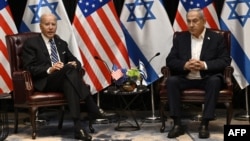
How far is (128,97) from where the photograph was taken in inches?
265

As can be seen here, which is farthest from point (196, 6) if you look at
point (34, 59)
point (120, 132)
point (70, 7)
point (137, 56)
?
point (34, 59)

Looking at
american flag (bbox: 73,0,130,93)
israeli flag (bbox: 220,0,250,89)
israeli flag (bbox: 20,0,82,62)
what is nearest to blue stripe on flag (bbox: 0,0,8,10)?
israeli flag (bbox: 20,0,82,62)

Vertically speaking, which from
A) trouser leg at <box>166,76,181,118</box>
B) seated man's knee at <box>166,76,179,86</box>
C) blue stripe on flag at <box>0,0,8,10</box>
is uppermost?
blue stripe on flag at <box>0,0,8,10</box>

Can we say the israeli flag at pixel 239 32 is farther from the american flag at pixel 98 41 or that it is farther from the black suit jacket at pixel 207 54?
the american flag at pixel 98 41

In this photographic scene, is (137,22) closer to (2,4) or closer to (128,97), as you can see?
(128,97)

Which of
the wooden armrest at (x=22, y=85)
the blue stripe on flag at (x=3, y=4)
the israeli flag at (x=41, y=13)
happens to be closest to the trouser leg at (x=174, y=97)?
the wooden armrest at (x=22, y=85)

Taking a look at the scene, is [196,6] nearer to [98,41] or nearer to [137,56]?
[137,56]

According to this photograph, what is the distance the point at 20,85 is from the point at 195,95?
1834mm

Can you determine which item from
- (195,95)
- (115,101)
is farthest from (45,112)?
(195,95)

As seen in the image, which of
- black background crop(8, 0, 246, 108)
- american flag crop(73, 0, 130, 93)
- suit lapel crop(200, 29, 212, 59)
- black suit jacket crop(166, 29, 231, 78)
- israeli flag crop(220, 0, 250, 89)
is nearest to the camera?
black suit jacket crop(166, 29, 231, 78)

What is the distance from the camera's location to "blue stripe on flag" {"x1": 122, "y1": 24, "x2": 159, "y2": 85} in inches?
238

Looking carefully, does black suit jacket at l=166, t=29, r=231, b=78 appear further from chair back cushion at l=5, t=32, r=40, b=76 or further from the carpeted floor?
chair back cushion at l=5, t=32, r=40, b=76

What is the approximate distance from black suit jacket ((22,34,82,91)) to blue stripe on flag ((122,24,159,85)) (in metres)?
0.89

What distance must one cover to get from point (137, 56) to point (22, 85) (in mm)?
1594
